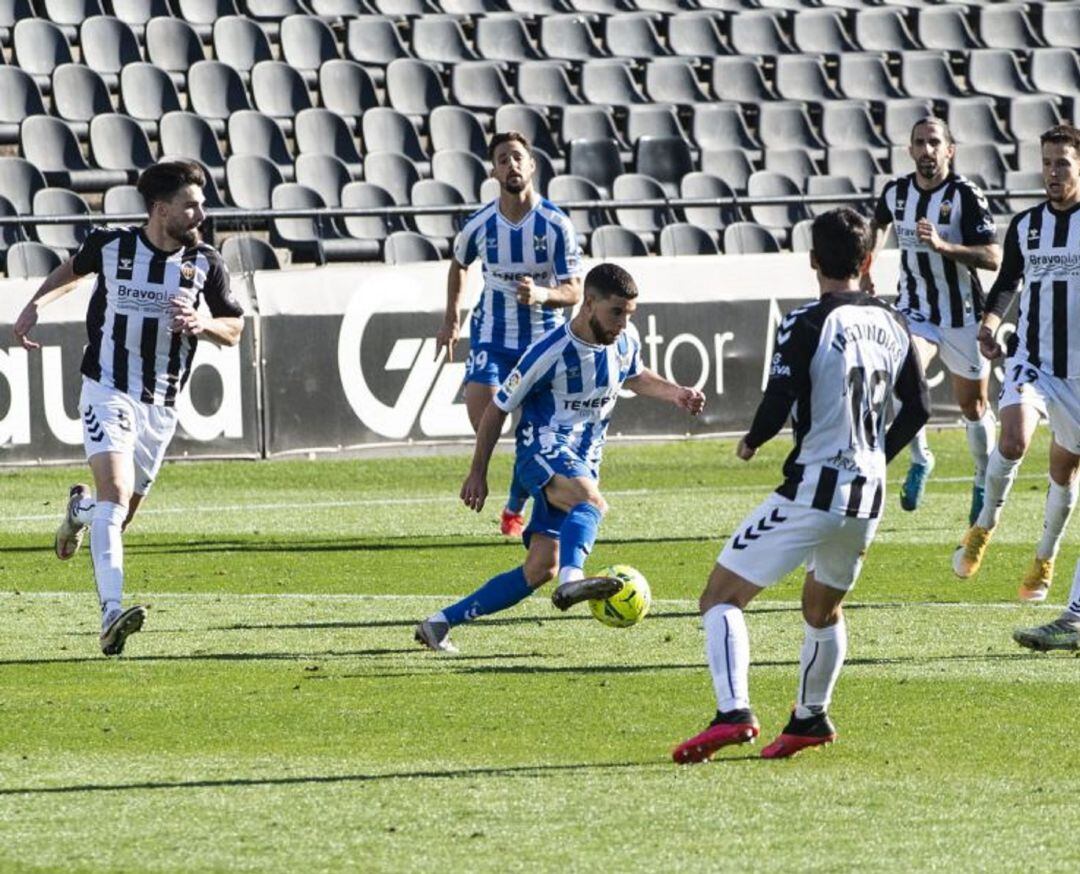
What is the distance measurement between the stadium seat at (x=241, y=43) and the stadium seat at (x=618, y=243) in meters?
3.62

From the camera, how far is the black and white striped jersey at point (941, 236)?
519 inches

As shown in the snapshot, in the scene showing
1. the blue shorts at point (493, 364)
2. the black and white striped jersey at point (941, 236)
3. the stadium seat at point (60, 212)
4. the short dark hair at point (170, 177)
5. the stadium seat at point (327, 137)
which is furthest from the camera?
the stadium seat at point (327, 137)

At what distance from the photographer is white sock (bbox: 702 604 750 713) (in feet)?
22.6

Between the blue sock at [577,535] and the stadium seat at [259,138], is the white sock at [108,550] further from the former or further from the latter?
the stadium seat at [259,138]

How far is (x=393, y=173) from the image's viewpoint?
68.2 ft

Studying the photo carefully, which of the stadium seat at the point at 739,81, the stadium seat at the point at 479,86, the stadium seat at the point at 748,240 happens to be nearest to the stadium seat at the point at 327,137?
the stadium seat at the point at 479,86

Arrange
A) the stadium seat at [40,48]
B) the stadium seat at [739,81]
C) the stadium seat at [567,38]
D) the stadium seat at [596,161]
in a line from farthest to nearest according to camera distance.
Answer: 1. the stadium seat at [739,81]
2. the stadium seat at [567,38]
3. the stadium seat at [596,161]
4. the stadium seat at [40,48]

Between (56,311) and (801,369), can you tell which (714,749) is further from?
(56,311)

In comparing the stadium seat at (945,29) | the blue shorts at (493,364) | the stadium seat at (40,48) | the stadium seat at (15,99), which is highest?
the stadium seat at (945,29)

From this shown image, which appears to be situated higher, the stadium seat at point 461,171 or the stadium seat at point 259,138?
the stadium seat at point 259,138

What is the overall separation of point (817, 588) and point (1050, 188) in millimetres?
3944

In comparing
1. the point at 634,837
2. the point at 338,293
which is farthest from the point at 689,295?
the point at 634,837

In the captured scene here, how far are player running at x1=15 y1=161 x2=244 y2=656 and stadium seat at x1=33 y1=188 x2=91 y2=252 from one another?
8585mm

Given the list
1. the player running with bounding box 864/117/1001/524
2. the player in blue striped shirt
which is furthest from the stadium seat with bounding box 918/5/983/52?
the player in blue striped shirt
